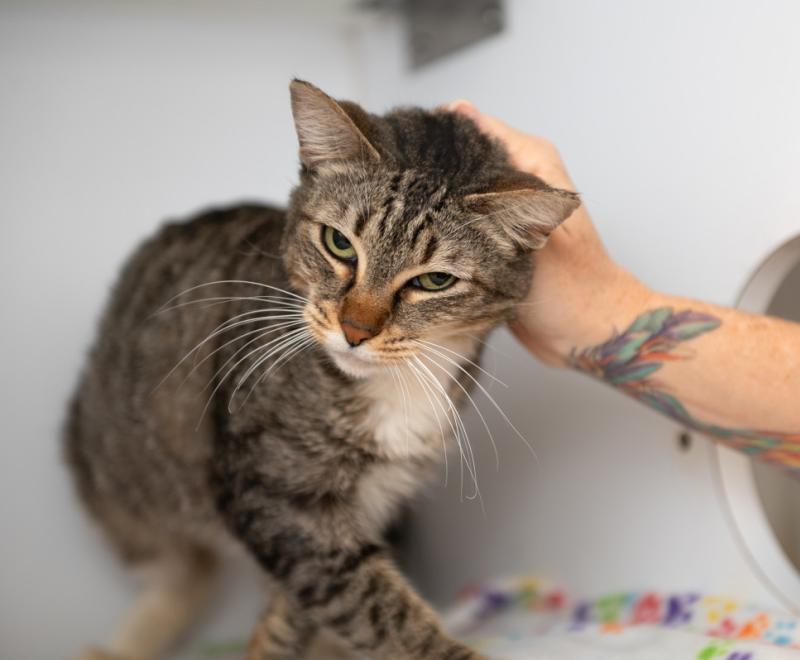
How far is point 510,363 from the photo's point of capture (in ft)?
6.32

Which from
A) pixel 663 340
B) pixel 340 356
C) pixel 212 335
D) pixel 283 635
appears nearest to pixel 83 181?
pixel 212 335

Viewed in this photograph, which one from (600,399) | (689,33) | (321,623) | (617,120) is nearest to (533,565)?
(600,399)

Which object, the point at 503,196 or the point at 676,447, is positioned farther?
the point at 676,447

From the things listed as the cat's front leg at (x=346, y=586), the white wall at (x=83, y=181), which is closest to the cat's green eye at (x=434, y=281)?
the cat's front leg at (x=346, y=586)

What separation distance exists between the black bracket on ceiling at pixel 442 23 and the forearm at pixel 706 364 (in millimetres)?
783

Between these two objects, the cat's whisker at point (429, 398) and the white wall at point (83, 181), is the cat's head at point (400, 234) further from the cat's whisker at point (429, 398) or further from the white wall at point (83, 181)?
the white wall at point (83, 181)

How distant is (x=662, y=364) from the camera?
1.41 m

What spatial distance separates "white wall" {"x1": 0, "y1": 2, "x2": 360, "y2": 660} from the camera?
6.15 feet

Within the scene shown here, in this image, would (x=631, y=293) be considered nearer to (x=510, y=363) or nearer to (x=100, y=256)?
(x=510, y=363)

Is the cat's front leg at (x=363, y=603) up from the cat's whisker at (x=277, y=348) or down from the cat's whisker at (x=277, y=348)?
down

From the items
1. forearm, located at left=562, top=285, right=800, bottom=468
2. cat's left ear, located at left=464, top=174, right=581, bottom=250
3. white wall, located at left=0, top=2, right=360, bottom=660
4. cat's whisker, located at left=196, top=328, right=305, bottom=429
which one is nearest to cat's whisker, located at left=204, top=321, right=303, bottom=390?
cat's whisker, located at left=196, top=328, right=305, bottom=429

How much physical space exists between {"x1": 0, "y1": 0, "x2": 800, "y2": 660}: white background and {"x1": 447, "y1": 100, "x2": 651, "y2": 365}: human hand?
217mm

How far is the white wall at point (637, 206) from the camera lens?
1423mm

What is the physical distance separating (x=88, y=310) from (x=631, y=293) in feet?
4.08
